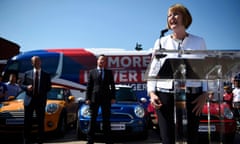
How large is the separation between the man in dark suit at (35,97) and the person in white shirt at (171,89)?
3208 millimetres

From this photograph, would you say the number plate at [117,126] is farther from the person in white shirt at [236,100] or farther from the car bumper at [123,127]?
the person in white shirt at [236,100]

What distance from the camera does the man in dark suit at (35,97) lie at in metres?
4.26

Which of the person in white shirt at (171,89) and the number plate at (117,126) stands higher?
the person in white shirt at (171,89)

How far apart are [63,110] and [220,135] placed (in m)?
4.68

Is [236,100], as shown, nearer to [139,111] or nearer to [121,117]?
[139,111]

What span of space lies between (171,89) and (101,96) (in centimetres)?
289

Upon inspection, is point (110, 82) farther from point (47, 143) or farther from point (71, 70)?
point (71, 70)

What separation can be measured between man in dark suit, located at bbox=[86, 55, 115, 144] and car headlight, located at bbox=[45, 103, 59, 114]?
1173 millimetres

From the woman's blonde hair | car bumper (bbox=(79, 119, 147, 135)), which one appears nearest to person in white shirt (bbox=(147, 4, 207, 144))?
the woman's blonde hair

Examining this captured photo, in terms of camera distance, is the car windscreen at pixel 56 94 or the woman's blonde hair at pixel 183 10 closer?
the woman's blonde hair at pixel 183 10

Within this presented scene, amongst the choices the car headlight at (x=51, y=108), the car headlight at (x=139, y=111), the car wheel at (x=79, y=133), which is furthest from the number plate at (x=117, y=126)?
the car headlight at (x=51, y=108)

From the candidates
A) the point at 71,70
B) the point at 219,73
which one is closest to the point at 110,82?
the point at 219,73

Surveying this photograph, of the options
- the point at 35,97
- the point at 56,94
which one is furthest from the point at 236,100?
the point at 35,97

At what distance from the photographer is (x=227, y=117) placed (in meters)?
4.39
